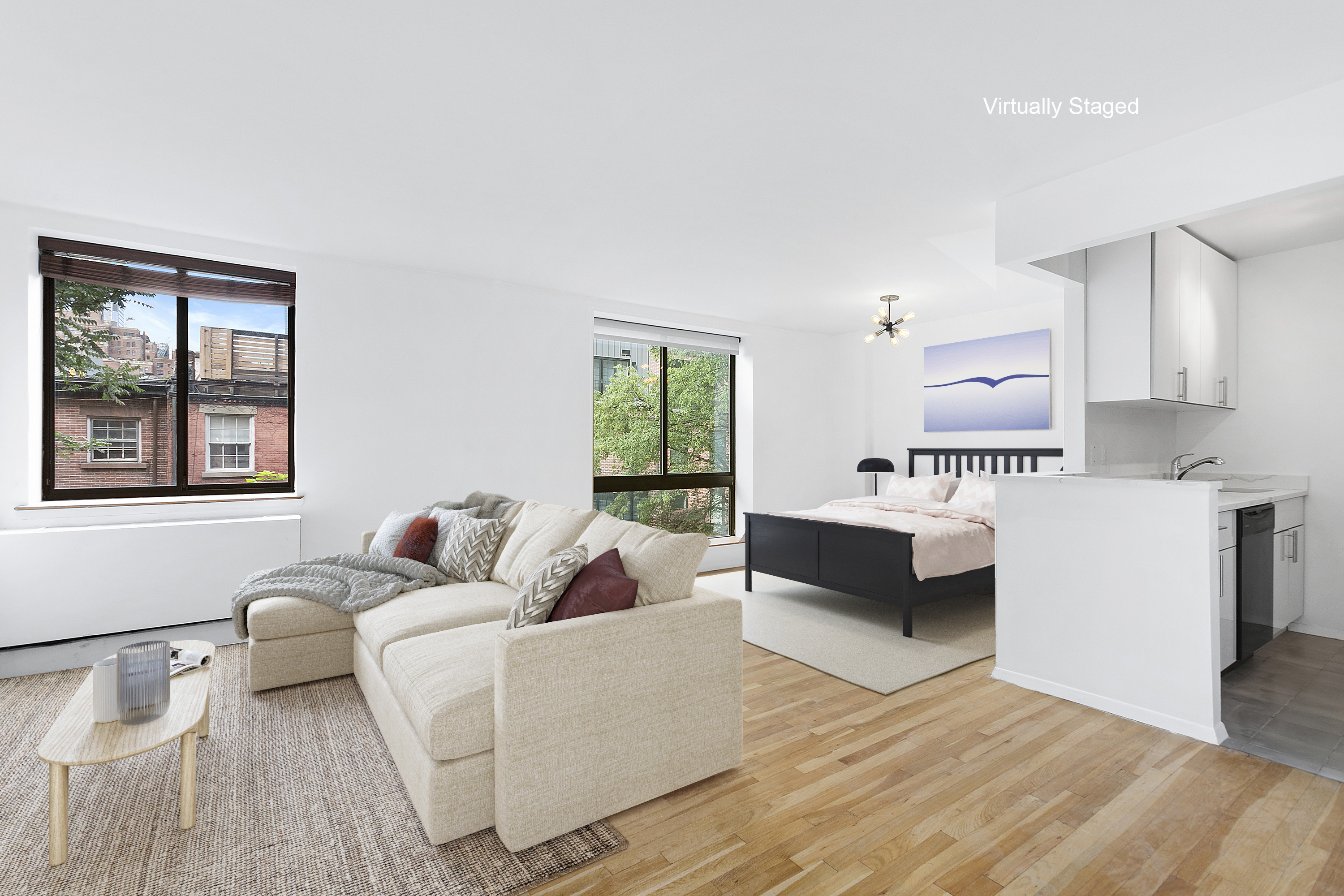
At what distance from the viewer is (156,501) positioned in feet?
12.8

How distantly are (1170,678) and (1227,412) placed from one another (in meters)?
2.64

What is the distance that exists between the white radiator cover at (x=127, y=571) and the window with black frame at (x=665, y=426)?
108 inches

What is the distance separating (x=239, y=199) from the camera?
340 centimetres

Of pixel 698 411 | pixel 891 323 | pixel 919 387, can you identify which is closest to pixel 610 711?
pixel 891 323

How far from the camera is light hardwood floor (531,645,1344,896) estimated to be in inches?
67.2

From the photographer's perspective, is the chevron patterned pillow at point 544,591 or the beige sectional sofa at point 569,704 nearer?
the beige sectional sofa at point 569,704

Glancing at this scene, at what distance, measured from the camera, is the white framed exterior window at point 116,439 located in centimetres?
393

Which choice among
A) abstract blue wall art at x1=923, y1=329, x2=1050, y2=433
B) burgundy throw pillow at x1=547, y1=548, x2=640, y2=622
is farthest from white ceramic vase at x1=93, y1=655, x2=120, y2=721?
abstract blue wall art at x1=923, y1=329, x2=1050, y2=433

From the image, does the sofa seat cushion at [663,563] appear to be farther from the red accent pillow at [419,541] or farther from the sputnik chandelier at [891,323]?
the sputnik chandelier at [891,323]

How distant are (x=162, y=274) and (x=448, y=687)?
3790 millimetres

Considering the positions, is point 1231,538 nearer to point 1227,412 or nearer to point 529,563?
point 1227,412

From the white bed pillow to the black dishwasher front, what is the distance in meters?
2.32

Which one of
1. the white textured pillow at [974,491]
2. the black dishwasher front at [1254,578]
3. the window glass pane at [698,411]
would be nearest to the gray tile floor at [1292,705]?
the black dishwasher front at [1254,578]

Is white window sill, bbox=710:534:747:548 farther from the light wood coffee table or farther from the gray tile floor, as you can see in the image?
the light wood coffee table
